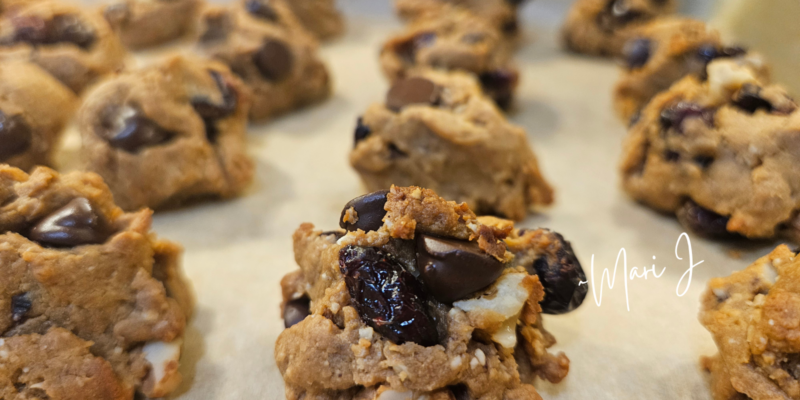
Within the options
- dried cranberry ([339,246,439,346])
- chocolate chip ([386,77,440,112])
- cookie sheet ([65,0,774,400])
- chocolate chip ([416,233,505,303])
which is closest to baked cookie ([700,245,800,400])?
cookie sheet ([65,0,774,400])

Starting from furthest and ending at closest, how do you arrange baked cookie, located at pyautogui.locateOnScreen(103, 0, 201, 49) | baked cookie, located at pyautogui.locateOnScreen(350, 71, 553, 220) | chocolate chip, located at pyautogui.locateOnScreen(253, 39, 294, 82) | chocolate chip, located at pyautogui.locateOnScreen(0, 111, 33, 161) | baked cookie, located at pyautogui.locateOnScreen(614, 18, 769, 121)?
1. baked cookie, located at pyautogui.locateOnScreen(103, 0, 201, 49)
2. chocolate chip, located at pyautogui.locateOnScreen(253, 39, 294, 82)
3. baked cookie, located at pyautogui.locateOnScreen(614, 18, 769, 121)
4. baked cookie, located at pyautogui.locateOnScreen(350, 71, 553, 220)
5. chocolate chip, located at pyautogui.locateOnScreen(0, 111, 33, 161)

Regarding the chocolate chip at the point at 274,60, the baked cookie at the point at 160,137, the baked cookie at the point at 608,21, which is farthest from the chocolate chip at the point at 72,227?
the baked cookie at the point at 608,21

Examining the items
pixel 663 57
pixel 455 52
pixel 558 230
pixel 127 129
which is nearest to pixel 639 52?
pixel 663 57

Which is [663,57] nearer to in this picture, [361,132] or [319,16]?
[361,132]

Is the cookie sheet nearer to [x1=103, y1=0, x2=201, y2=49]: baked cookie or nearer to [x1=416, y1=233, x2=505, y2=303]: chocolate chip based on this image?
[x1=416, y1=233, x2=505, y2=303]: chocolate chip

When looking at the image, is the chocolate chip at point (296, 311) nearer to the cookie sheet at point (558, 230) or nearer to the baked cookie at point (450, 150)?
the cookie sheet at point (558, 230)

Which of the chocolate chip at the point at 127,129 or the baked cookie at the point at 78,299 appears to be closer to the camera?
the baked cookie at the point at 78,299

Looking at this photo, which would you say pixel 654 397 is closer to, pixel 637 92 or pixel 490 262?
pixel 490 262

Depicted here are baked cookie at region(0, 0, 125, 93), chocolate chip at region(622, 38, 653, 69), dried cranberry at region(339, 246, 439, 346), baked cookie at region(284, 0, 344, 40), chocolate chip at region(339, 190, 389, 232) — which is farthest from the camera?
baked cookie at region(284, 0, 344, 40)
